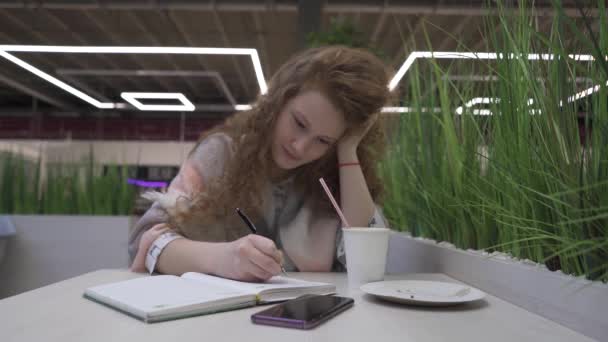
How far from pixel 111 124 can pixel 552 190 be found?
1081cm

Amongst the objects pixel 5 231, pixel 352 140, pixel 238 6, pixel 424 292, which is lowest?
pixel 5 231

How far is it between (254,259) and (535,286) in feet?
1.36

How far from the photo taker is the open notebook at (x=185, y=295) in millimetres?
550

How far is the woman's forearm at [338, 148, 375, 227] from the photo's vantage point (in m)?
1.22

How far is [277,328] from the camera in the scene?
0.52 metres

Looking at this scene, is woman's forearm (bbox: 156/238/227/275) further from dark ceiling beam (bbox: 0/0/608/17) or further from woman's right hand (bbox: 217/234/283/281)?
dark ceiling beam (bbox: 0/0/608/17)

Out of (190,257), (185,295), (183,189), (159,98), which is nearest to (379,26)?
(159,98)

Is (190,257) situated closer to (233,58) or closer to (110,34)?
(110,34)

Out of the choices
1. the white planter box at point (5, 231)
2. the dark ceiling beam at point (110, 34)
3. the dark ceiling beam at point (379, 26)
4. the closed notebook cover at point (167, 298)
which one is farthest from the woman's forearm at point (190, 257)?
the dark ceiling beam at point (110, 34)

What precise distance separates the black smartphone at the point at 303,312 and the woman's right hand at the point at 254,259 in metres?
0.13

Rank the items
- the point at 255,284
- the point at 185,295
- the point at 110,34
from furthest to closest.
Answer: the point at 110,34 → the point at 255,284 → the point at 185,295

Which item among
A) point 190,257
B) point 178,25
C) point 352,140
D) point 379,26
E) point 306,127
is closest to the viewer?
point 190,257

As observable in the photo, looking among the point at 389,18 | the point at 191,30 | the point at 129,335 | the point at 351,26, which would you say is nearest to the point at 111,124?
the point at 191,30

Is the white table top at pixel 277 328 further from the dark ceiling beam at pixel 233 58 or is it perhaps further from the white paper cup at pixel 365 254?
the dark ceiling beam at pixel 233 58
